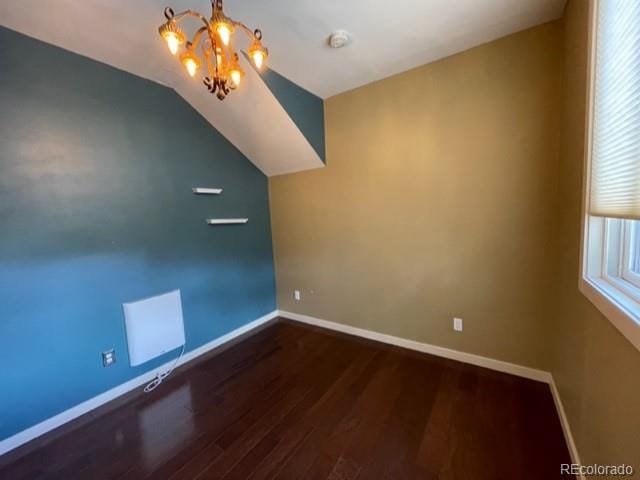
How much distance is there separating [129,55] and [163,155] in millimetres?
749

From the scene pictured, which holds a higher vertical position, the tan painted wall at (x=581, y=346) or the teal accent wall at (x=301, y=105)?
Answer: the teal accent wall at (x=301, y=105)

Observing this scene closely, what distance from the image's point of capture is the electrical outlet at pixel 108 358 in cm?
202

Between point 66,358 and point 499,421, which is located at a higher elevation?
point 66,358

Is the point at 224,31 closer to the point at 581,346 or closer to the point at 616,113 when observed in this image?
the point at 616,113

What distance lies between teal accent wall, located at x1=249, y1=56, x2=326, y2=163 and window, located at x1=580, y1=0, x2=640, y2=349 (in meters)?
2.00

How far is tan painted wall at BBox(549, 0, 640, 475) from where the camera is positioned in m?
0.87

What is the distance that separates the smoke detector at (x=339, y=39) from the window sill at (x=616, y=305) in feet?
6.77

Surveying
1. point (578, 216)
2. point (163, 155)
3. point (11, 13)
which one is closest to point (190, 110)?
point (163, 155)

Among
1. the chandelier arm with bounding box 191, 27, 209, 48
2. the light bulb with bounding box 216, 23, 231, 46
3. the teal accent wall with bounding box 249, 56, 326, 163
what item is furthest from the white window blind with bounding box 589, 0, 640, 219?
the teal accent wall with bounding box 249, 56, 326, 163

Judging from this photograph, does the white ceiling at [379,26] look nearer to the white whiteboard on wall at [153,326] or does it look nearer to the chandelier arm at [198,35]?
the chandelier arm at [198,35]

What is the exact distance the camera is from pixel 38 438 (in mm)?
1713

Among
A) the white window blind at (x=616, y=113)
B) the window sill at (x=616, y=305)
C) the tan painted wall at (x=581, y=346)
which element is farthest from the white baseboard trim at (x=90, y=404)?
the white window blind at (x=616, y=113)

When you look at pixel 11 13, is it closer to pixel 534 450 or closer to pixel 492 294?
pixel 492 294

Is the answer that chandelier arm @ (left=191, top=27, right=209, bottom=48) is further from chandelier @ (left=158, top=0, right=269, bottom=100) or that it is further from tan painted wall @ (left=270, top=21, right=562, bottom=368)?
tan painted wall @ (left=270, top=21, right=562, bottom=368)
